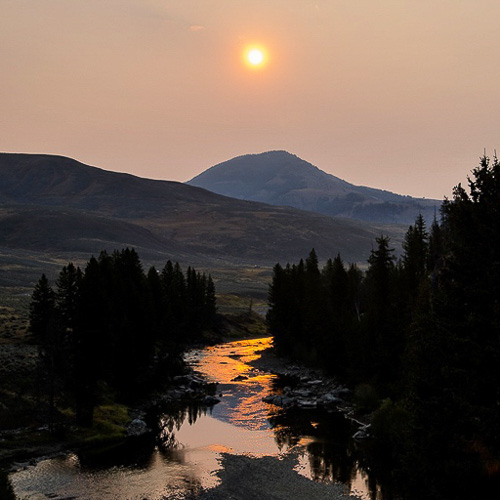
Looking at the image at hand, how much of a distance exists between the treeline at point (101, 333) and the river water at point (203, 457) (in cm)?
770

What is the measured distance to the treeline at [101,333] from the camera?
54000mm

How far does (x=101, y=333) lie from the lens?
5669 cm

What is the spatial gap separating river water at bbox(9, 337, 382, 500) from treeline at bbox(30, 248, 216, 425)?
25.3 feet

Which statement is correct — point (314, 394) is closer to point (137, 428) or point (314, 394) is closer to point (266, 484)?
point (137, 428)

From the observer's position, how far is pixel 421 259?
8594cm

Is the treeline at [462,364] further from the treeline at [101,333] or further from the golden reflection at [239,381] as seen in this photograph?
the treeline at [101,333]

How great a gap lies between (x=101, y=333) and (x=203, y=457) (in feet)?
51.2

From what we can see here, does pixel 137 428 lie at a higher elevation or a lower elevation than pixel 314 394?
lower

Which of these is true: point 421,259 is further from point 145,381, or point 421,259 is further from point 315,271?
point 145,381

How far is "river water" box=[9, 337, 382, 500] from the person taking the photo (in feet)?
131

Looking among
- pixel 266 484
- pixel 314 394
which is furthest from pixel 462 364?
pixel 314 394

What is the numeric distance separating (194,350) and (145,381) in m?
46.3

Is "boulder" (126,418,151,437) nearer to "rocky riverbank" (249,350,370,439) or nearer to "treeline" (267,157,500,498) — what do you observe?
"rocky riverbank" (249,350,370,439)

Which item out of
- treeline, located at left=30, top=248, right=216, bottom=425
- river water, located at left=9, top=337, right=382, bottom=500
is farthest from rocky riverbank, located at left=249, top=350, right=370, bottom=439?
treeline, located at left=30, top=248, right=216, bottom=425
